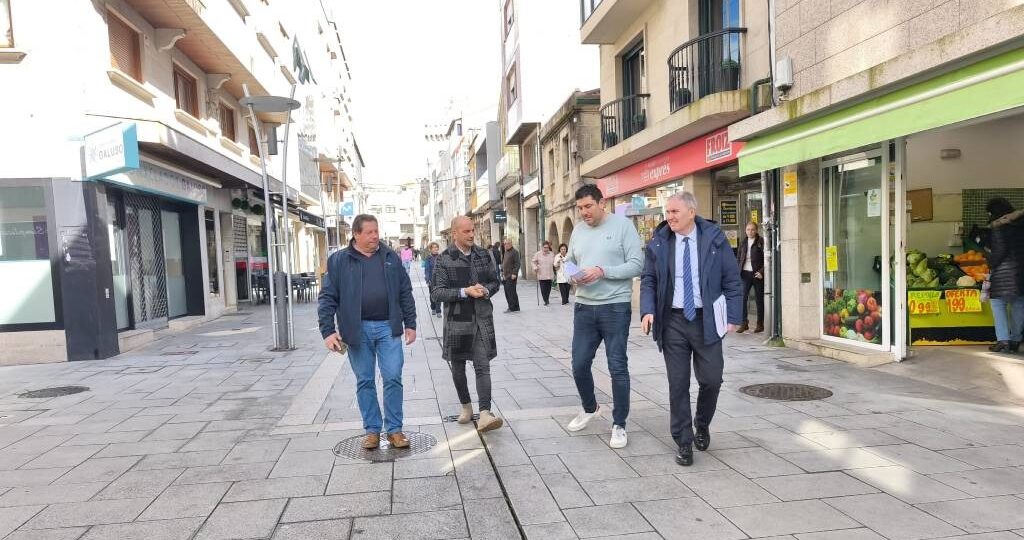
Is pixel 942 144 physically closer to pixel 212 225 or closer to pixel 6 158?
pixel 6 158

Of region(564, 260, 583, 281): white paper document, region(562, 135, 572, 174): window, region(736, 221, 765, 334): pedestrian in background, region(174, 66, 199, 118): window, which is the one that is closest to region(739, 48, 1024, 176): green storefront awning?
region(736, 221, 765, 334): pedestrian in background

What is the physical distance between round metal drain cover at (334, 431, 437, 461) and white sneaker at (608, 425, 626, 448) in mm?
1325

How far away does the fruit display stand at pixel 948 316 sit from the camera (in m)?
7.41

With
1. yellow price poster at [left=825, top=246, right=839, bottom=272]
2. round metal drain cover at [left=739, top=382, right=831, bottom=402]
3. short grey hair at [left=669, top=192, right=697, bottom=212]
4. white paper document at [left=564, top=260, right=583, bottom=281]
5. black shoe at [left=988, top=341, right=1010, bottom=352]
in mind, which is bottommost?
round metal drain cover at [left=739, top=382, right=831, bottom=402]

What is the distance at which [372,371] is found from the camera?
4.70 m

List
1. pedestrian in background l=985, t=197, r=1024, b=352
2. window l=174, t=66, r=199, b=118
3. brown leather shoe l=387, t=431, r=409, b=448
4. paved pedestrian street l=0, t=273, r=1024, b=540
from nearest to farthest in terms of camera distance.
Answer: paved pedestrian street l=0, t=273, r=1024, b=540, brown leather shoe l=387, t=431, r=409, b=448, pedestrian in background l=985, t=197, r=1024, b=352, window l=174, t=66, r=199, b=118

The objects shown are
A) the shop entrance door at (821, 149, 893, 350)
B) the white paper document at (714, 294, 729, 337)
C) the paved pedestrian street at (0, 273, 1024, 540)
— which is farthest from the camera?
the shop entrance door at (821, 149, 893, 350)

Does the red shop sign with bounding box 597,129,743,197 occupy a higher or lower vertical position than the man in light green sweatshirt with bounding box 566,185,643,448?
higher

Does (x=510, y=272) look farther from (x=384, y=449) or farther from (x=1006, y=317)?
(x=384, y=449)

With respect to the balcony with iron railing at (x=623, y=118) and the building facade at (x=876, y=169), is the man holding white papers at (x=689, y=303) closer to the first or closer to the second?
the building facade at (x=876, y=169)

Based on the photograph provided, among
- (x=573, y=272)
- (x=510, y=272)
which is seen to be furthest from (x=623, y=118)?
(x=573, y=272)

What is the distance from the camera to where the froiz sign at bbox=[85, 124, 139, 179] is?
8.55 m

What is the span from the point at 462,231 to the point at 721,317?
201cm

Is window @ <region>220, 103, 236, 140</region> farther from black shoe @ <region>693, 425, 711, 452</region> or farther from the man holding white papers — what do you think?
black shoe @ <region>693, 425, 711, 452</region>
